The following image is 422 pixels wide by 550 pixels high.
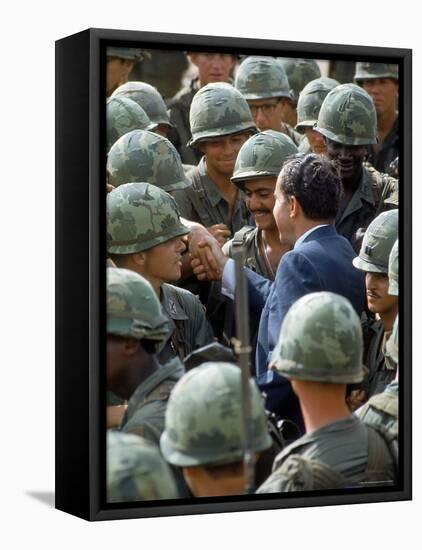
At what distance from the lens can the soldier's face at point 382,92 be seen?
10453mm

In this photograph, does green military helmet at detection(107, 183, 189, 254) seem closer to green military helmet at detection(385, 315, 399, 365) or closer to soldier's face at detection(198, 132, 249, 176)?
soldier's face at detection(198, 132, 249, 176)

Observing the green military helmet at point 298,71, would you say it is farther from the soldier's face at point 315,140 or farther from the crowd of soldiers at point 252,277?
the soldier's face at point 315,140

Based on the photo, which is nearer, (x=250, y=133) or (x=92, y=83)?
(x=92, y=83)

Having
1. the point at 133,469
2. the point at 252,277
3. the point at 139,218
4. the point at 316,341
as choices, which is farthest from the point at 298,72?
the point at 133,469

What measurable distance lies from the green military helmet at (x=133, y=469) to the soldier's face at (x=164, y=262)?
84 cm

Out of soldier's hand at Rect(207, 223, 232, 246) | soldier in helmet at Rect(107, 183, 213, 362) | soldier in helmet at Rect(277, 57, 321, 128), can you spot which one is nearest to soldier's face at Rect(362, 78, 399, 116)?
soldier in helmet at Rect(277, 57, 321, 128)

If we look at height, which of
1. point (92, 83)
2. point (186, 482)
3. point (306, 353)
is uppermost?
point (92, 83)

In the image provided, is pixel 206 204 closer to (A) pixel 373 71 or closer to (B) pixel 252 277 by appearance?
(B) pixel 252 277

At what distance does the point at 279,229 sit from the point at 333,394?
94cm

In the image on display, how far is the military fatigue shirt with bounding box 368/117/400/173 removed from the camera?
10.5 metres

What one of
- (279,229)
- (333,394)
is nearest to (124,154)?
(279,229)

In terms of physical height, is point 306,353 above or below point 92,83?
below

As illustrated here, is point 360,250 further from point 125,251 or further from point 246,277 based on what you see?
point 125,251

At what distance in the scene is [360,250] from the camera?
1034 cm
